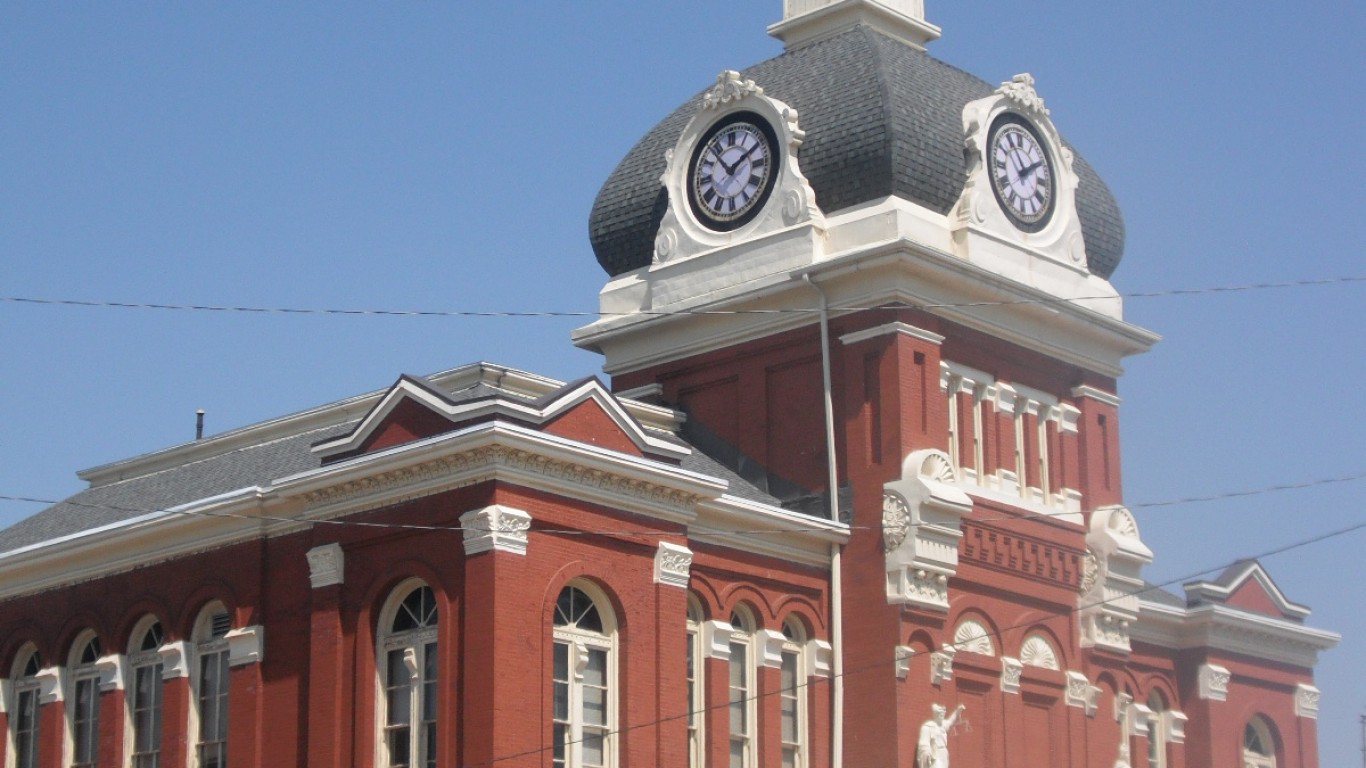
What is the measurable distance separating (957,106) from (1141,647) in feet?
33.1

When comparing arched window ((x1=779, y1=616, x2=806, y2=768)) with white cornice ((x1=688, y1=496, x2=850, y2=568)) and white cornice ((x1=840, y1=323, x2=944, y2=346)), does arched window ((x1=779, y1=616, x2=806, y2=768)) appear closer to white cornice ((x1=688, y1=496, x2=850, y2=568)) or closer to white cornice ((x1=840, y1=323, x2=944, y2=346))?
Answer: white cornice ((x1=688, y1=496, x2=850, y2=568))

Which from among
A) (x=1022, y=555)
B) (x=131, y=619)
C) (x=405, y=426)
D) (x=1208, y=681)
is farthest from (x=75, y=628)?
(x=1208, y=681)

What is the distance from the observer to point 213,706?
131ft

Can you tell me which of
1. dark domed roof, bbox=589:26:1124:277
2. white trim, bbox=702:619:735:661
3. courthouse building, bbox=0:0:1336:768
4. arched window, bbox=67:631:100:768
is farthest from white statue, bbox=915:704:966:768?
arched window, bbox=67:631:100:768

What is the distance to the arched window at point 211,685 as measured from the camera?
39594mm

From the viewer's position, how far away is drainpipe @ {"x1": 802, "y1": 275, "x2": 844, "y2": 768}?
40.3 metres

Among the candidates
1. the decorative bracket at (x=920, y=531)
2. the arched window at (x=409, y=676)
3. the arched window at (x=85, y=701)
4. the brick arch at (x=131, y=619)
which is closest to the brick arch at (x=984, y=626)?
the decorative bracket at (x=920, y=531)

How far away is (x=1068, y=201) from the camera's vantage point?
44969mm

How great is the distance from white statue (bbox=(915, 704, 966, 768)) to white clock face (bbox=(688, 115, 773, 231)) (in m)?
8.73

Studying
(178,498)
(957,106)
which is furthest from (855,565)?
(178,498)

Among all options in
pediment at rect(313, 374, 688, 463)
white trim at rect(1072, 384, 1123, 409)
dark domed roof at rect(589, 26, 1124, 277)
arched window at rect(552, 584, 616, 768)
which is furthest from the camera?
white trim at rect(1072, 384, 1123, 409)

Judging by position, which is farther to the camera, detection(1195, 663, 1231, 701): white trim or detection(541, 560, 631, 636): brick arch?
detection(1195, 663, 1231, 701): white trim

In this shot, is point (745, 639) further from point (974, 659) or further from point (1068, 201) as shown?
point (1068, 201)

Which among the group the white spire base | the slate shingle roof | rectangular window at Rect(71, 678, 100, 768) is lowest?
rectangular window at Rect(71, 678, 100, 768)
